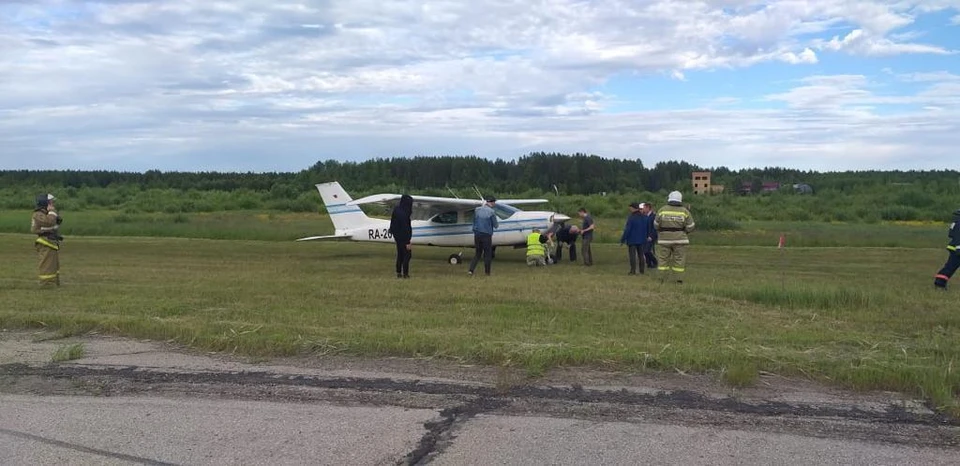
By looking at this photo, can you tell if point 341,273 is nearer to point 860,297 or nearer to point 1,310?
point 1,310

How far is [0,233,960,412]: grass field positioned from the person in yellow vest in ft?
2.11

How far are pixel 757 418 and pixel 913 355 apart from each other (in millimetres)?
2849

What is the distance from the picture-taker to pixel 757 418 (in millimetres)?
5441

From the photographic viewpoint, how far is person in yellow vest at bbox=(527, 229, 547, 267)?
59.4 feet

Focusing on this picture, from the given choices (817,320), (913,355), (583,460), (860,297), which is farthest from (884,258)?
(583,460)

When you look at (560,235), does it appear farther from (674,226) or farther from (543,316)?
(543,316)

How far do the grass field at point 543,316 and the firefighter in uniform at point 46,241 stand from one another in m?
0.44

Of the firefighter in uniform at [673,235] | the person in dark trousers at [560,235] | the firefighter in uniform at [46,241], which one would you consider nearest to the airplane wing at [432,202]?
the person in dark trousers at [560,235]

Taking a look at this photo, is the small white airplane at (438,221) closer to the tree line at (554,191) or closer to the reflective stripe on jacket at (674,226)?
the reflective stripe on jacket at (674,226)

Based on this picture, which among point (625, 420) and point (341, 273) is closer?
point (625, 420)

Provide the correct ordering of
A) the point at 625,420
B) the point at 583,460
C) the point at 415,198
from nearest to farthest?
the point at 583,460
the point at 625,420
the point at 415,198

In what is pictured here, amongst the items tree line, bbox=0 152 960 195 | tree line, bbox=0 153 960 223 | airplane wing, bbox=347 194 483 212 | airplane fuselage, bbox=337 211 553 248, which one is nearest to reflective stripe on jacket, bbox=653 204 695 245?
airplane fuselage, bbox=337 211 553 248

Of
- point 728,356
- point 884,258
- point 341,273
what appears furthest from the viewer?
point 884,258

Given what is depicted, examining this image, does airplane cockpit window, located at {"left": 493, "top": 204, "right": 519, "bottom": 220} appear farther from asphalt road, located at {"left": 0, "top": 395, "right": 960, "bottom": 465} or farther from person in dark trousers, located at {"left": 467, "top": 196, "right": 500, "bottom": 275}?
asphalt road, located at {"left": 0, "top": 395, "right": 960, "bottom": 465}
